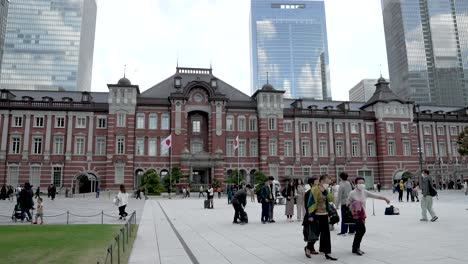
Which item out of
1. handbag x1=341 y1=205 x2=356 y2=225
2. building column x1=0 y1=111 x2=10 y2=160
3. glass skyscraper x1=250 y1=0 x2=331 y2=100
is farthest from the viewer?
glass skyscraper x1=250 y1=0 x2=331 y2=100

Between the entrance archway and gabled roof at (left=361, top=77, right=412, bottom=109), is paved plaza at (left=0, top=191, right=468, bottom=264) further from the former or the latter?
gabled roof at (left=361, top=77, right=412, bottom=109)

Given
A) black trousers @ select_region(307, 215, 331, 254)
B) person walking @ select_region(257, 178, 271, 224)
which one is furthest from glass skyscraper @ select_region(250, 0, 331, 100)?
black trousers @ select_region(307, 215, 331, 254)

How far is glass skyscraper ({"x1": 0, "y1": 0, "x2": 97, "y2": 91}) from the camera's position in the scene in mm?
98438

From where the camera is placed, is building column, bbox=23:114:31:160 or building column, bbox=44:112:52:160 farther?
building column, bbox=44:112:52:160

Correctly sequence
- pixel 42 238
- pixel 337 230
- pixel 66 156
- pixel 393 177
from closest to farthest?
pixel 42 238 → pixel 337 230 → pixel 66 156 → pixel 393 177

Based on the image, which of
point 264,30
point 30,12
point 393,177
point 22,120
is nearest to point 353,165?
point 393,177

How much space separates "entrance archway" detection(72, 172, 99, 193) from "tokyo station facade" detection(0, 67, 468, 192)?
155 millimetres

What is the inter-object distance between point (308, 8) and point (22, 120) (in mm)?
109212

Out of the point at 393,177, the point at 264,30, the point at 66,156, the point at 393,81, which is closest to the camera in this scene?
the point at 66,156

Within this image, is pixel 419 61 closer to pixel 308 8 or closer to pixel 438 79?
pixel 438 79

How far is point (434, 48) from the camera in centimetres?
9994

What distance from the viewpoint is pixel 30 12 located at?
100188 mm

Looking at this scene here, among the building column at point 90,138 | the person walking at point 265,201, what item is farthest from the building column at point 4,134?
the person walking at point 265,201

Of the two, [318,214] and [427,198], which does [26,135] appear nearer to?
[427,198]
